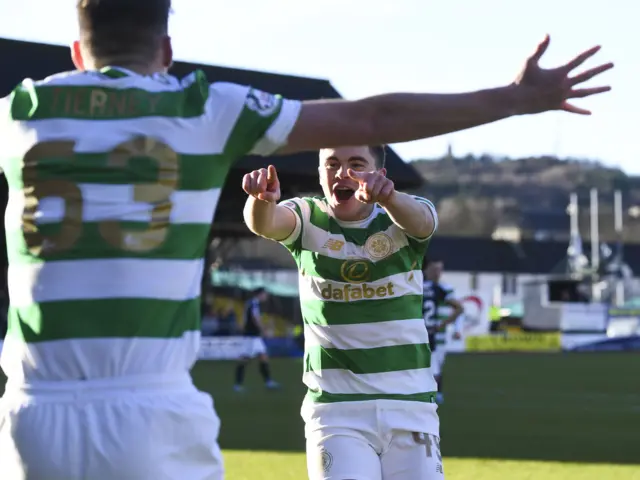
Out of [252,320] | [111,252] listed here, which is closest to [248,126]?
[111,252]

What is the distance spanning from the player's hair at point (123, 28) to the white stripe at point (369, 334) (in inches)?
106

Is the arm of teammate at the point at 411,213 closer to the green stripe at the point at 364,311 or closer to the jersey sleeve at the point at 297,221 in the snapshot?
the green stripe at the point at 364,311

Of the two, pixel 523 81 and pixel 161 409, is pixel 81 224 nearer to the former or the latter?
pixel 161 409

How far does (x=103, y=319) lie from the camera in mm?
3168

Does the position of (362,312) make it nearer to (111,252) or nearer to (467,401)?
(111,252)

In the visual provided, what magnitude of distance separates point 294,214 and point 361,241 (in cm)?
35

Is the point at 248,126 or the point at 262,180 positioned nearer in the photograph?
the point at 248,126

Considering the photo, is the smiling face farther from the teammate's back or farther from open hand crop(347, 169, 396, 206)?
the teammate's back

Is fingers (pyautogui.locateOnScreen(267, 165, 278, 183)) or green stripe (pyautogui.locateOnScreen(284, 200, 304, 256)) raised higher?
fingers (pyautogui.locateOnScreen(267, 165, 278, 183))

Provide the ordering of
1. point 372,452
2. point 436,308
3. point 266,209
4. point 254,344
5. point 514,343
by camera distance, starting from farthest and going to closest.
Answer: point 514,343, point 254,344, point 436,308, point 372,452, point 266,209

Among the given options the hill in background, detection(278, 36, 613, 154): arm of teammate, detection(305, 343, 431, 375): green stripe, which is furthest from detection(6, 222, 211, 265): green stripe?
the hill in background

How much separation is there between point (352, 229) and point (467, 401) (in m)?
15.4

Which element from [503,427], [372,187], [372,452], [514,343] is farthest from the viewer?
[514,343]

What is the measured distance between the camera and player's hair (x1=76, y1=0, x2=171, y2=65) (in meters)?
3.15
